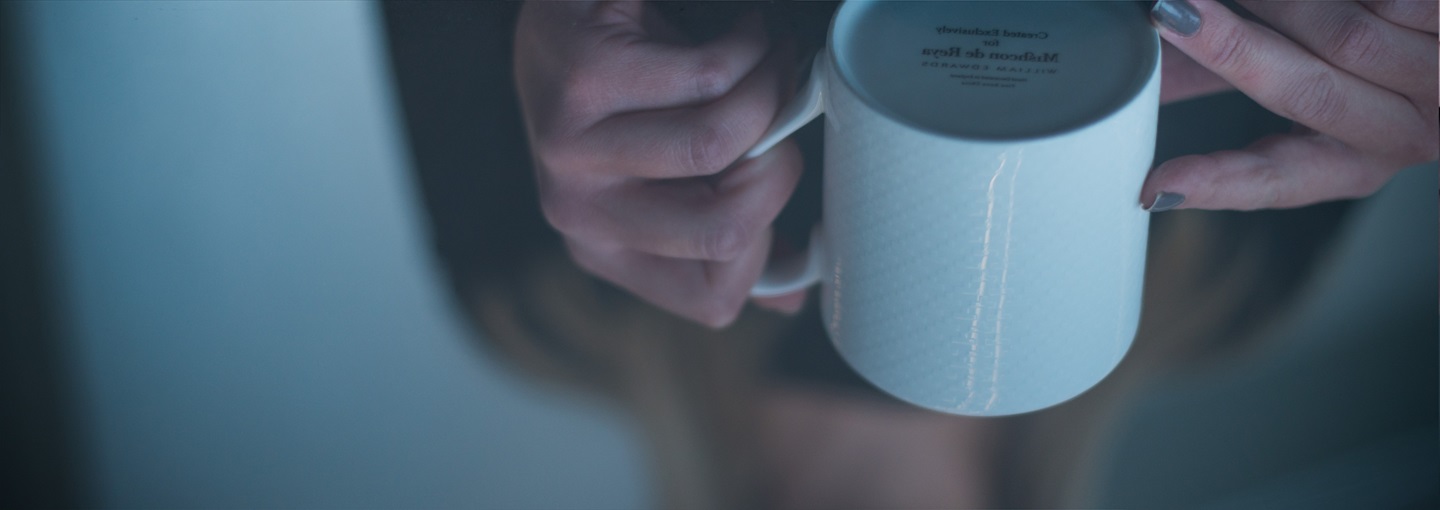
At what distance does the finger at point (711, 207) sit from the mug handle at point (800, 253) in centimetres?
2

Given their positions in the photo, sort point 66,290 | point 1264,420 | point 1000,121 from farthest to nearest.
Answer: point 66,290 < point 1264,420 < point 1000,121

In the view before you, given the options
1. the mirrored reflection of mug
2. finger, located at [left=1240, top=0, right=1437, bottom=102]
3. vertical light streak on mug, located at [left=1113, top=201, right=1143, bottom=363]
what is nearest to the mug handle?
the mirrored reflection of mug

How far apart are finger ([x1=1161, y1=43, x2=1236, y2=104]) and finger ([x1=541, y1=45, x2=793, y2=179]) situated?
18cm

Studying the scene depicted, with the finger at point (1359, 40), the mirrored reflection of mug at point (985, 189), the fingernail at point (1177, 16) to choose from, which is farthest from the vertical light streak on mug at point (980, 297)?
the finger at point (1359, 40)

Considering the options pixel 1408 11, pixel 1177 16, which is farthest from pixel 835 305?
pixel 1408 11

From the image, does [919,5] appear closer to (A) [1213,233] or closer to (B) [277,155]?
(A) [1213,233]

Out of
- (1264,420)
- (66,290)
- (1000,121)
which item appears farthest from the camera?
(66,290)

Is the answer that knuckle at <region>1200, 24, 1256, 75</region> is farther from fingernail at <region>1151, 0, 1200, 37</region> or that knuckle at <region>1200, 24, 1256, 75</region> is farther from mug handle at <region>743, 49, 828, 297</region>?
mug handle at <region>743, 49, 828, 297</region>

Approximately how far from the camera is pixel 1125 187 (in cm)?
40

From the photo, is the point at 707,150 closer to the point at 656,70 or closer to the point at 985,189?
the point at 656,70

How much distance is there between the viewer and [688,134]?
1.71ft

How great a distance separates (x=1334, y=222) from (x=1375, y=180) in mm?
27

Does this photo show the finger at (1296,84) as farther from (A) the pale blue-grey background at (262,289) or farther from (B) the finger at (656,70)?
(A) the pale blue-grey background at (262,289)

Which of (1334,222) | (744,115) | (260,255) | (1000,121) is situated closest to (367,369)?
(260,255)
